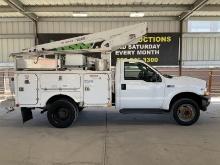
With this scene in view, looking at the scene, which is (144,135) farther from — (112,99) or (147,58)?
(147,58)

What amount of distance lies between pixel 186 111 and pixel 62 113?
3703 mm

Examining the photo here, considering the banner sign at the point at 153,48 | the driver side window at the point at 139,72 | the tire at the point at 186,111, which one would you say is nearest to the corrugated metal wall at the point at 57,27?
the banner sign at the point at 153,48

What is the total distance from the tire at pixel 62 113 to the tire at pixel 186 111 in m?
2.98

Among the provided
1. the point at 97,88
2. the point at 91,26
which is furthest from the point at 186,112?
the point at 91,26

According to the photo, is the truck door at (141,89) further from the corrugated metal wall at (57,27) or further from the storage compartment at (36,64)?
the corrugated metal wall at (57,27)

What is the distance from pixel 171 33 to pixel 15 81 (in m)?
10.4

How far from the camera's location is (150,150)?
7.06 metres

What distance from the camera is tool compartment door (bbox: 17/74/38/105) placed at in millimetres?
9492

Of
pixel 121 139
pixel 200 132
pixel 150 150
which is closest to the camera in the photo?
pixel 150 150

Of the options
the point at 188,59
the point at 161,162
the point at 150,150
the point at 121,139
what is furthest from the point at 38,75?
the point at 188,59

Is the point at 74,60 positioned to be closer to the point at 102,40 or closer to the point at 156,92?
the point at 102,40

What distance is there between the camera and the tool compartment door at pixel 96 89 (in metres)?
9.50

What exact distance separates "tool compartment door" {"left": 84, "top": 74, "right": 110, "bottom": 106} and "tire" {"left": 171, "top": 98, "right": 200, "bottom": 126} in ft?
6.76

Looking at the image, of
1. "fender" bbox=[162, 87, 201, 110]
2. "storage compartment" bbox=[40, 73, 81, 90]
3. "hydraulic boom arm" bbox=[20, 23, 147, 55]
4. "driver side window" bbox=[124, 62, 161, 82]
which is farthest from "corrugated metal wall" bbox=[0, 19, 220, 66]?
"storage compartment" bbox=[40, 73, 81, 90]
